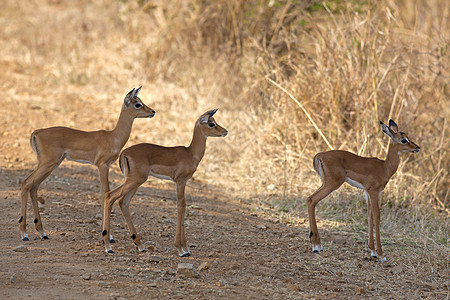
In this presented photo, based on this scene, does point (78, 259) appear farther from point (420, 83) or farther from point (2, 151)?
point (420, 83)

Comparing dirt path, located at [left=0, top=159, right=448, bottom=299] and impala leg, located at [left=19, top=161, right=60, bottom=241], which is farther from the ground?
impala leg, located at [left=19, top=161, right=60, bottom=241]

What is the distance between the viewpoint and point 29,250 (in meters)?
5.85

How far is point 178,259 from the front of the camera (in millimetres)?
5988

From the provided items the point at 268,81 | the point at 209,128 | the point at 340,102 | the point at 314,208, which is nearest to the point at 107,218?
the point at 209,128

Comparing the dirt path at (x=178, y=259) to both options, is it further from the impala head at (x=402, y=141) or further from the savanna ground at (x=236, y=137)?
the impala head at (x=402, y=141)

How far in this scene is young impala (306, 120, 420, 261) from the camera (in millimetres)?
6594

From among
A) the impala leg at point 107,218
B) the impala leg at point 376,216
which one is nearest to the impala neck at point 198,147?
the impala leg at point 107,218

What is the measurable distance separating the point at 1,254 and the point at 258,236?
112 inches

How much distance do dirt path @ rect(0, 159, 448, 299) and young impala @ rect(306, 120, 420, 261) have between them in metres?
0.32

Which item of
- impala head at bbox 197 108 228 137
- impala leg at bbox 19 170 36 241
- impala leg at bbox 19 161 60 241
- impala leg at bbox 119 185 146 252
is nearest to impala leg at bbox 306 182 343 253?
impala head at bbox 197 108 228 137

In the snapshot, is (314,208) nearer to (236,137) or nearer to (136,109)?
(136,109)

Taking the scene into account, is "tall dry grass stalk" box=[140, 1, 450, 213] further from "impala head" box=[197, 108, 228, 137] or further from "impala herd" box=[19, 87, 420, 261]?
"impala head" box=[197, 108, 228, 137]

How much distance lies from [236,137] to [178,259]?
5.13 m

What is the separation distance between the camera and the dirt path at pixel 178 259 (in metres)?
5.20
